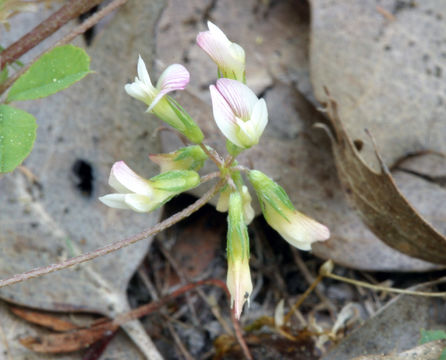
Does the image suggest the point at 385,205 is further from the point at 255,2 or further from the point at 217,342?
the point at 255,2

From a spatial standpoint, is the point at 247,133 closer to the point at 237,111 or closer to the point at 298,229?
the point at 237,111

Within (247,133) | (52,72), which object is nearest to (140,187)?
(247,133)

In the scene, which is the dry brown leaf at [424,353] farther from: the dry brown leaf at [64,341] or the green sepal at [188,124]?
the dry brown leaf at [64,341]

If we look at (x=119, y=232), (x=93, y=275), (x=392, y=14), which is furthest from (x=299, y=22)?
(x=93, y=275)

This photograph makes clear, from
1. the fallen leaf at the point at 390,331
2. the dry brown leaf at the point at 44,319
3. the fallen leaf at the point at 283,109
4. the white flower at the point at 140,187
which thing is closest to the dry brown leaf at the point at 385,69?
the fallen leaf at the point at 283,109

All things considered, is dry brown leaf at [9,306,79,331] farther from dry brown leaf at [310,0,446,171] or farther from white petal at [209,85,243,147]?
dry brown leaf at [310,0,446,171]

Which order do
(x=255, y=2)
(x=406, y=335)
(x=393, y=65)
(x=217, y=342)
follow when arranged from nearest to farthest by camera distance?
(x=406, y=335) → (x=217, y=342) → (x=393, y=65) → (x=255, y=2)
